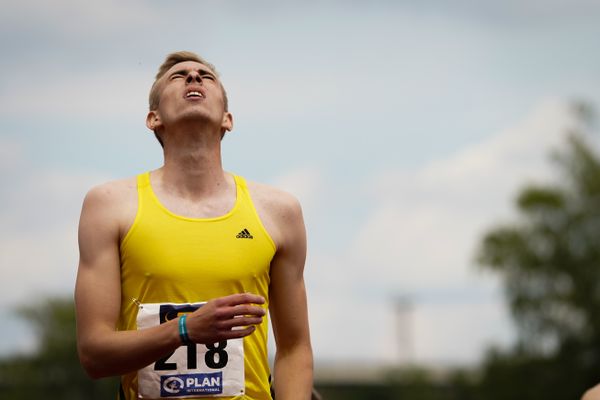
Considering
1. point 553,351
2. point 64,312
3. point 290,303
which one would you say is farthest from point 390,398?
point 290,303

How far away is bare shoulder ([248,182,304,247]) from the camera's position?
6.88 m

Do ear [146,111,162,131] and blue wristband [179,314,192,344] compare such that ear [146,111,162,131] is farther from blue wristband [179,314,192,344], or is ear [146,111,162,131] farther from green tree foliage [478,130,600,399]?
green tree foliage [478,130,600,399]

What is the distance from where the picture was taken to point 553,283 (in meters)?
59.9

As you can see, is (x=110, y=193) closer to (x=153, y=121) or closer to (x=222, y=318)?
(x=153, y=121)

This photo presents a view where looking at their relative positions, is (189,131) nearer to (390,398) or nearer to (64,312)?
(64,312)

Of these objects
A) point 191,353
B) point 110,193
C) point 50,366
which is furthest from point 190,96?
point 50,366

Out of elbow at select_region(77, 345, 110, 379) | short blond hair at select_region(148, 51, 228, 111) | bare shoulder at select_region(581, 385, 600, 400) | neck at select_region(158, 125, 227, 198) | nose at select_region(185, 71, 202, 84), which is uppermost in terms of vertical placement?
short blond hair at select_region(148, 51, 228, 111)

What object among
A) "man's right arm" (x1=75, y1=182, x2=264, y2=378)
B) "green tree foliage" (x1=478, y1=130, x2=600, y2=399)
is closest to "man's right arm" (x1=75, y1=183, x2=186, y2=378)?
"man's right arm" (x1=75, y1=182, x2=264, y2=378)

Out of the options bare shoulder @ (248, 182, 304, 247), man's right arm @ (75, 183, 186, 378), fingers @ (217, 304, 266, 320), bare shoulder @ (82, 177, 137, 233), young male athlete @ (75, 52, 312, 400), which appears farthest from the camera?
bare shoulder @ (248, 182, 304, 247)

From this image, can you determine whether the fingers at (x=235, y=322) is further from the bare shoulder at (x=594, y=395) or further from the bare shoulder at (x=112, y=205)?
the bare shoulder at (x=594, y=395)

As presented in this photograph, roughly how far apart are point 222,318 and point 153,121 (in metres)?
1.62

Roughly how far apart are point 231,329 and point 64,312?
7911 cm

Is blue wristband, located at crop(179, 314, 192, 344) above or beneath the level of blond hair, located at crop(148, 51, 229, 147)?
beneath

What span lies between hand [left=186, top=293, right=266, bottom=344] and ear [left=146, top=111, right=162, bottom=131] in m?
1.42
